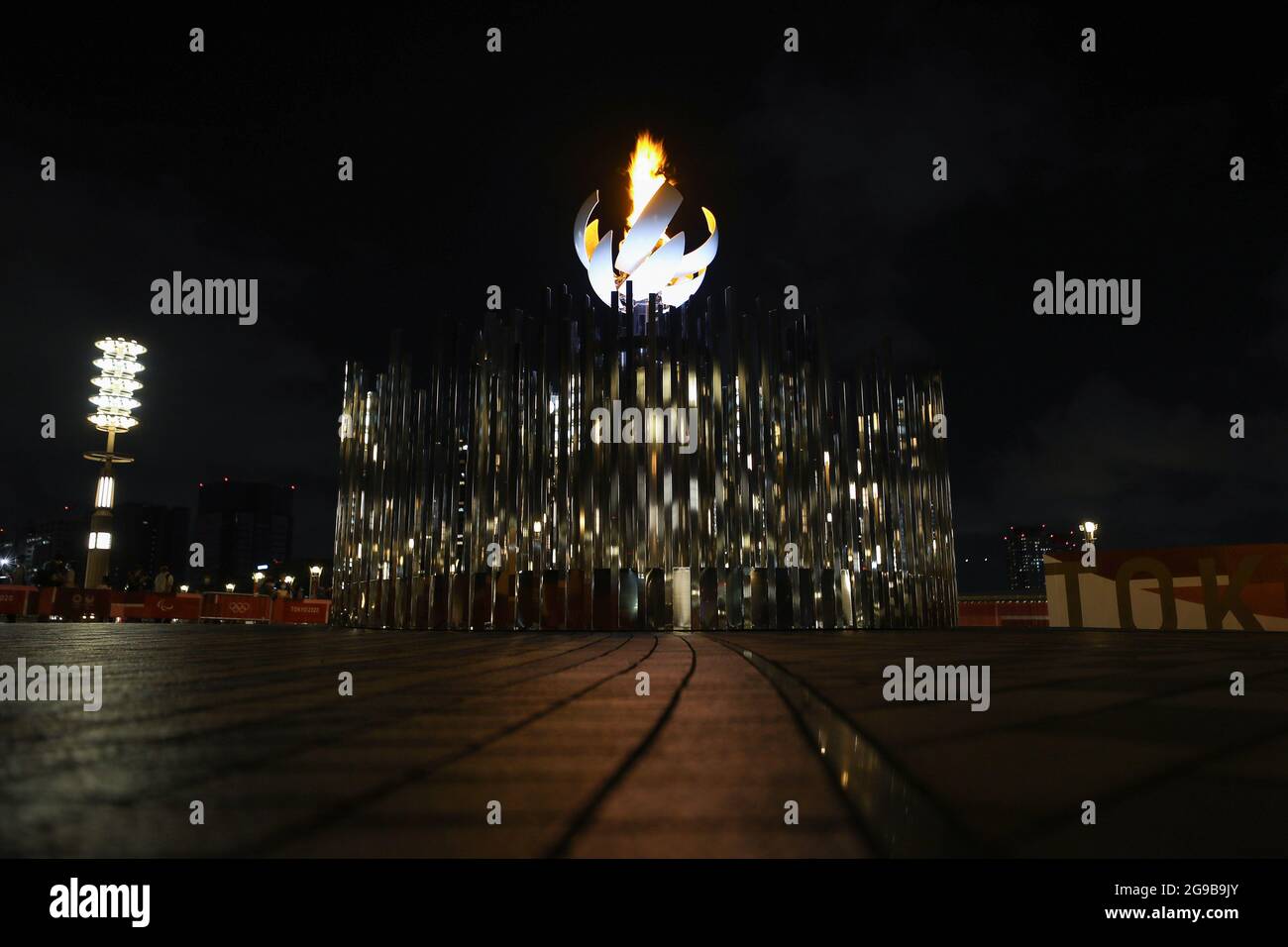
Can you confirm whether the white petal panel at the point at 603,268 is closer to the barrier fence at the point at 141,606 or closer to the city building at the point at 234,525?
the barrier fence at the point at 141,606

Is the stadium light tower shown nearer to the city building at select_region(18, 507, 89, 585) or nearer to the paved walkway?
the paved walkway

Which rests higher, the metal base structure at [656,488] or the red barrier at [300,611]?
the metal base structure at [656,488]

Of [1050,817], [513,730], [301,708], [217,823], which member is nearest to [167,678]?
[301,708]

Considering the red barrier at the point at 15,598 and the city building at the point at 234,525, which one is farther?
the city building at the point at 234,525

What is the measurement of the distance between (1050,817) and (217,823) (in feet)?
4.45

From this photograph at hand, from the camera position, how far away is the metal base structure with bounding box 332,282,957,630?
12711 mm

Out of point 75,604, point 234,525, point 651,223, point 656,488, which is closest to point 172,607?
point 75,604

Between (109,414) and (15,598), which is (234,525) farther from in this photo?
(15,598)

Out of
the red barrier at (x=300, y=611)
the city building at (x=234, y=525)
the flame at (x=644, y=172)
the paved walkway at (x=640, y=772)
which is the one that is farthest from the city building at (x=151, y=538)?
the paved walkway at (x=640, y=772)

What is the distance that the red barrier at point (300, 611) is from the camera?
2772cm

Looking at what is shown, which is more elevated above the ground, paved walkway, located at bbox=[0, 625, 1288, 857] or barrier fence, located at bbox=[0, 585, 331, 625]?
paved walkway, located at bbox=[0, 625, 1288, 857]

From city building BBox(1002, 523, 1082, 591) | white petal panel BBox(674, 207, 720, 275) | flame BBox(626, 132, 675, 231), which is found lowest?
city building BBox(1002, 523, 1082, 591)

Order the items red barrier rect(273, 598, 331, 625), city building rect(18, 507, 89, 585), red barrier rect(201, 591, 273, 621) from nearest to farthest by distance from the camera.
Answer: red barrier rect(201, 591, 273, 621)
red barrier rect(273, 598, 331, 625)
city building rect(18, 507, 89, 585)

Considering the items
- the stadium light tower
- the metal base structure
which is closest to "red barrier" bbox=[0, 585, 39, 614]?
the metal base structure
